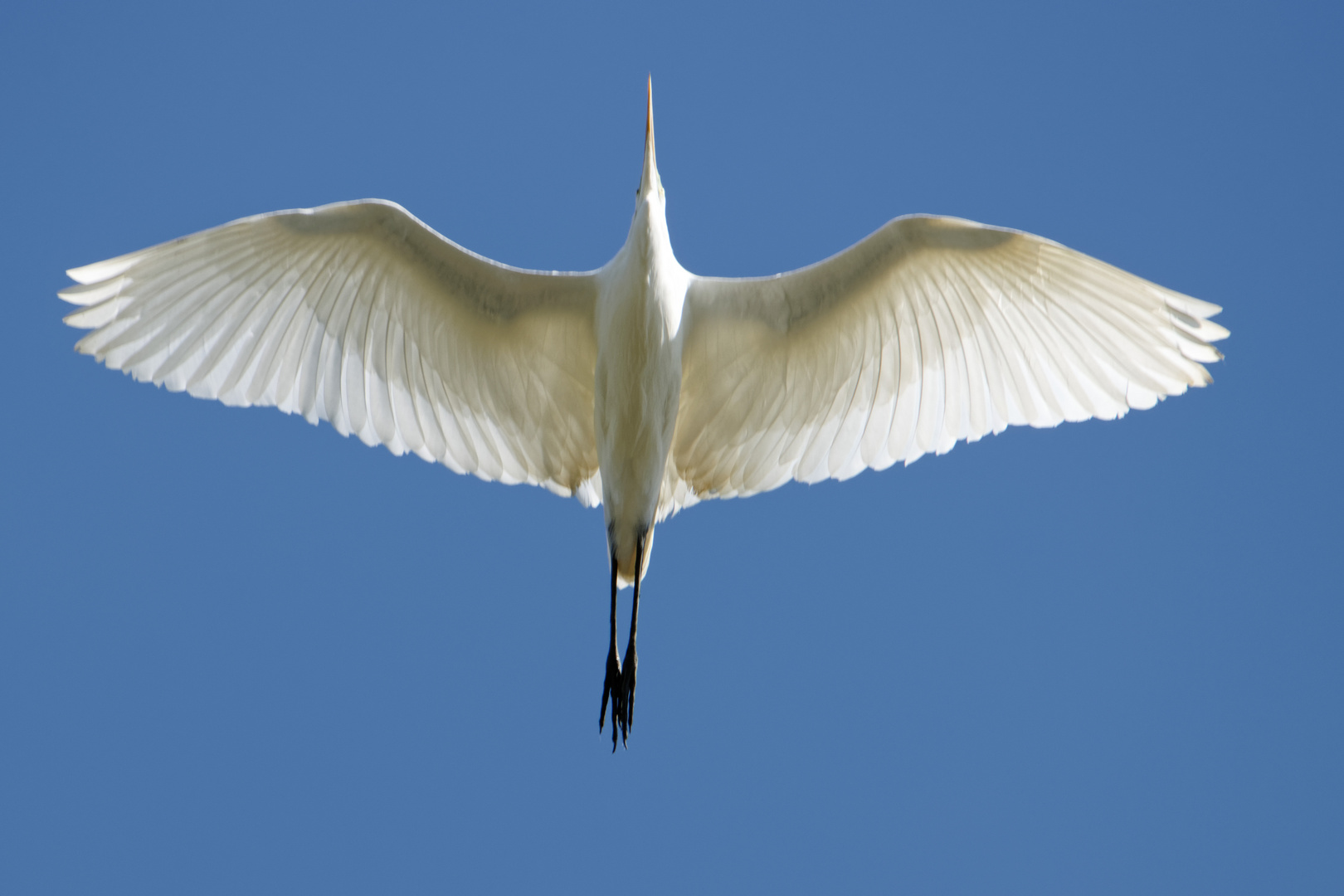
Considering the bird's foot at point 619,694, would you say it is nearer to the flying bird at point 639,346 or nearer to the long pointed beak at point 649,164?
the flying bird at point 639,346

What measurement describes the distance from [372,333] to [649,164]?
1.56 metres

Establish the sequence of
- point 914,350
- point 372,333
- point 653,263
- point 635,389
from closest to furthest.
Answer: point 653,263, point 635,389, point 914,350, point 372,333

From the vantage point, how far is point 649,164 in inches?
264

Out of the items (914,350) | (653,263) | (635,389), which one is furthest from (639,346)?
(914,350)

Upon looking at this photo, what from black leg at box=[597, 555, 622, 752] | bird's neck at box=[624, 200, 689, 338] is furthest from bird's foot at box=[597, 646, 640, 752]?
bird's neck at box=[624, 200, 689, 338]

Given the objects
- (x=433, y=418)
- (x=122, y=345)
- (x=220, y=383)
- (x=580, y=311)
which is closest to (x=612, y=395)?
(x=580, y=311)

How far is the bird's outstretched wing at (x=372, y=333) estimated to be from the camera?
20.8ft

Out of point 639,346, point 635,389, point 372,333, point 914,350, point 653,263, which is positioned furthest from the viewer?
Answer: point 372,333

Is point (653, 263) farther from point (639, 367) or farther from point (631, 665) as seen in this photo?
point (631, 665)

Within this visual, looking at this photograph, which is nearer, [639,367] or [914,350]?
[639,367]

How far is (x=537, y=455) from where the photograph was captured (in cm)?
710

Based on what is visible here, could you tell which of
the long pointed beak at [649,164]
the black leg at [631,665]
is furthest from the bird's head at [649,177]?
the black leg at [631,665]

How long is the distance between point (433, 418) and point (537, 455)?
0.56 m

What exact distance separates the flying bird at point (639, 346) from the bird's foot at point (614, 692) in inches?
0.5
